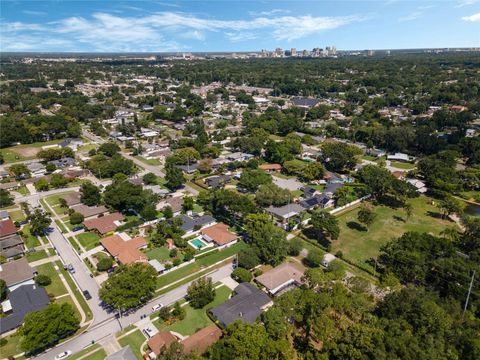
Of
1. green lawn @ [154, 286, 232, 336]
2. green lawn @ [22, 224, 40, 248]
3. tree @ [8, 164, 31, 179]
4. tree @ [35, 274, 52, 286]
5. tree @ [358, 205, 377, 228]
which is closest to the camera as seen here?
green lawn @ [154, 286, 232, 336]

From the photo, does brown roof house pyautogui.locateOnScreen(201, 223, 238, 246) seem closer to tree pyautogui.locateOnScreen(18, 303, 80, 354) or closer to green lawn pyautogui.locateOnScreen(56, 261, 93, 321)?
green lawn pyautogui.locateOnScreen(56, 261, 93, 321)

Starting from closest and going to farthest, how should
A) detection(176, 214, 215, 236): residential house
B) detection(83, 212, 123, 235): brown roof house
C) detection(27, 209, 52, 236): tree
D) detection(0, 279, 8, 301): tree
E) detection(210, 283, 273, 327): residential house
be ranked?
detection(210, 283, 273, 327): residential house → detection(0, 279, 8, 301): tree → detection(27, 209, 52, 236): tree → detection(83, 212, 123, 235): brown roof house → detection(176, 214, 215, 236): residential house

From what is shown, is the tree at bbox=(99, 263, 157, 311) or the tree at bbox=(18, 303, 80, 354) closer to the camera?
the tree at bbox=(18, 303, 80, 354)

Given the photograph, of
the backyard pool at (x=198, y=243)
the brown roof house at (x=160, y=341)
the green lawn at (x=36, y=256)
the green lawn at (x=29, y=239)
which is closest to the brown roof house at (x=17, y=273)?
the green lawn at (x=36, y=256)

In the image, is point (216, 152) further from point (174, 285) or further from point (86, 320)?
point (86, 320)

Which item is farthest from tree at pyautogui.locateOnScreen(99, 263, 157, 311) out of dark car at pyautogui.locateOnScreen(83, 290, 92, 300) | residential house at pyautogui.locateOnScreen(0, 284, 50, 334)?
residential house at pyautogui.locateOnScreen(0, 284, 50, 334)
